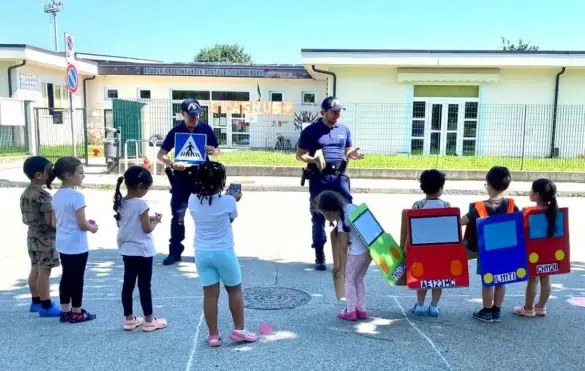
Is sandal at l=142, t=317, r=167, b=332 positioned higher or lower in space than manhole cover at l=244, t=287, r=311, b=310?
higher

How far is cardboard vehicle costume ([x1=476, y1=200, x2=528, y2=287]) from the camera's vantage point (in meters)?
4.15

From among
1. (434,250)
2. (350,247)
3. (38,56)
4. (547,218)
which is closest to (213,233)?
(350,247)

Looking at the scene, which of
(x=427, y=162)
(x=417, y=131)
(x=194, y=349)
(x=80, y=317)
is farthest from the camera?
(x=417, y=131)

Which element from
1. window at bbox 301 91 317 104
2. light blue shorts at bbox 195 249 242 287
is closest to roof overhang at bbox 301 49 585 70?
window at bbox 301 91 317 104

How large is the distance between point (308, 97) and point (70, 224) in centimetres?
2218

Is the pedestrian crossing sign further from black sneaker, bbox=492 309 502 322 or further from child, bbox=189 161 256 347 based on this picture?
black sneaker, bbox=492 309 502 322

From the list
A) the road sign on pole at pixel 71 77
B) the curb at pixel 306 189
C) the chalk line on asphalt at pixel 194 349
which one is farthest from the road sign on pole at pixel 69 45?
the chalk line on asphalt at pixel 194 349

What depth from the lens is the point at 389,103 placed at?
2103 centimetres

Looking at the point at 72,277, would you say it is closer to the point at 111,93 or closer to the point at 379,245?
the point at 379,245

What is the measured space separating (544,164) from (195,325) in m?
16.0

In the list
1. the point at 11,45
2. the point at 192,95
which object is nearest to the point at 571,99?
the point at 192,95

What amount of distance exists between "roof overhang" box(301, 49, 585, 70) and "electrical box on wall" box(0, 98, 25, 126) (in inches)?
411

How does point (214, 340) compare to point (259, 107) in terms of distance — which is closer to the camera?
point (214, 340)

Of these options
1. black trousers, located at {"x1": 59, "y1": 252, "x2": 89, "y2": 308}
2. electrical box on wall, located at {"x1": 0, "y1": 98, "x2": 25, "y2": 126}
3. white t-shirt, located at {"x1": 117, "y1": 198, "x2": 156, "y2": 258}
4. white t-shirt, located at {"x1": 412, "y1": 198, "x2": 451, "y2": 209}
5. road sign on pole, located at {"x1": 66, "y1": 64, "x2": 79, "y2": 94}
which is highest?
road sign on pole, located at {"x1": 66, "y1": 64, "x2": 79, "y2": 94}
